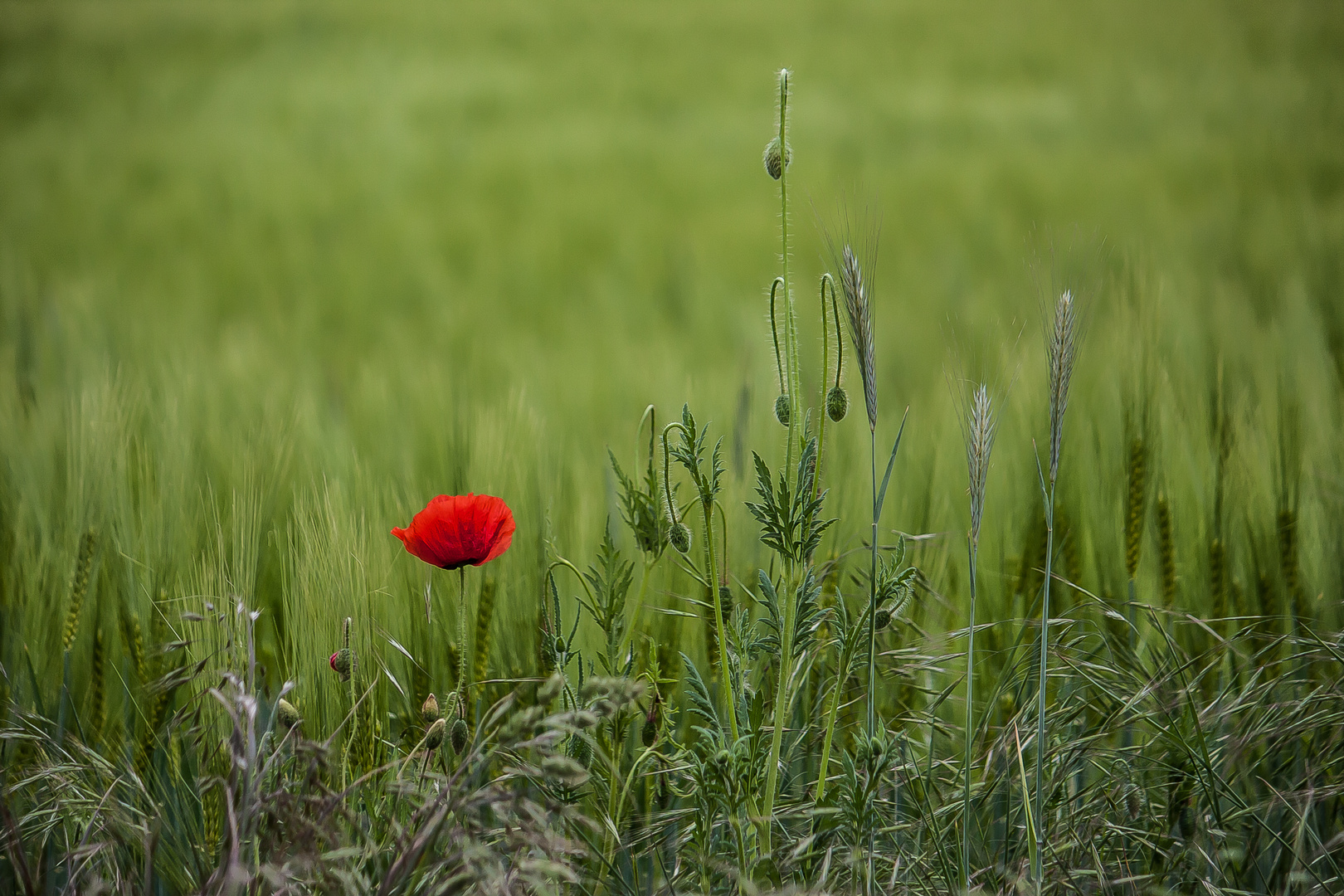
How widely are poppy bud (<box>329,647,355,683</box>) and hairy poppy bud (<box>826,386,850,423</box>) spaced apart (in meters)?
0.36

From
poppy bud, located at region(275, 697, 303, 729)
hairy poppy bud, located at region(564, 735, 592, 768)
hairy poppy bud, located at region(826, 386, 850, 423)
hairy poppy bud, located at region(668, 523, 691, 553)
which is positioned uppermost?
hairy poppy bud, located at region(826, 386, 850, 423)

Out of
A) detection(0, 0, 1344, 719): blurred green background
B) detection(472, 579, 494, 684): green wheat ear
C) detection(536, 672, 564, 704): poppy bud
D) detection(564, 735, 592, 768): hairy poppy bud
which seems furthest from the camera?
detection(0, 0, 1344, 719): blurred green background

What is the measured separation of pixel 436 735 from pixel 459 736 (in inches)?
2.0

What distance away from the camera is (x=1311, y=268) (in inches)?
64.8

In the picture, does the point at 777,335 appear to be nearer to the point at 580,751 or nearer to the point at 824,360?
the point at 824,360

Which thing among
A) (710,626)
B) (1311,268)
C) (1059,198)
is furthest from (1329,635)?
(1059,198)

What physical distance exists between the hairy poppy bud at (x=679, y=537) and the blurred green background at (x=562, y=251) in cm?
22

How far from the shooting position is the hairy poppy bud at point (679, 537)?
54 centimetres

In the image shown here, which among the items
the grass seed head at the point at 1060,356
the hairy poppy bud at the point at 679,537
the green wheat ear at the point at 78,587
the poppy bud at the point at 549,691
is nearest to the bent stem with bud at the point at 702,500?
the hairy poppy bud at the point at 679,537

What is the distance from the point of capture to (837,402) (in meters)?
0.51

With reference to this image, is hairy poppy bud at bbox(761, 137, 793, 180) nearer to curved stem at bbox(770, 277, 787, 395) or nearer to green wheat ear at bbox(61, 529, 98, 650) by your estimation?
curved stem at bbox(770, 277, 787, 395)

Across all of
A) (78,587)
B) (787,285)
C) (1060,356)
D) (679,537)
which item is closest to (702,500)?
(679,537)

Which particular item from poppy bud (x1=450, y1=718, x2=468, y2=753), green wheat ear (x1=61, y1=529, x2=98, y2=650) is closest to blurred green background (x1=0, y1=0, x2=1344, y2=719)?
green wheat ear (x1=61, y1=529, x2=98, y2=650)

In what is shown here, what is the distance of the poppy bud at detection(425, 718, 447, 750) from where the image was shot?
0.50m
